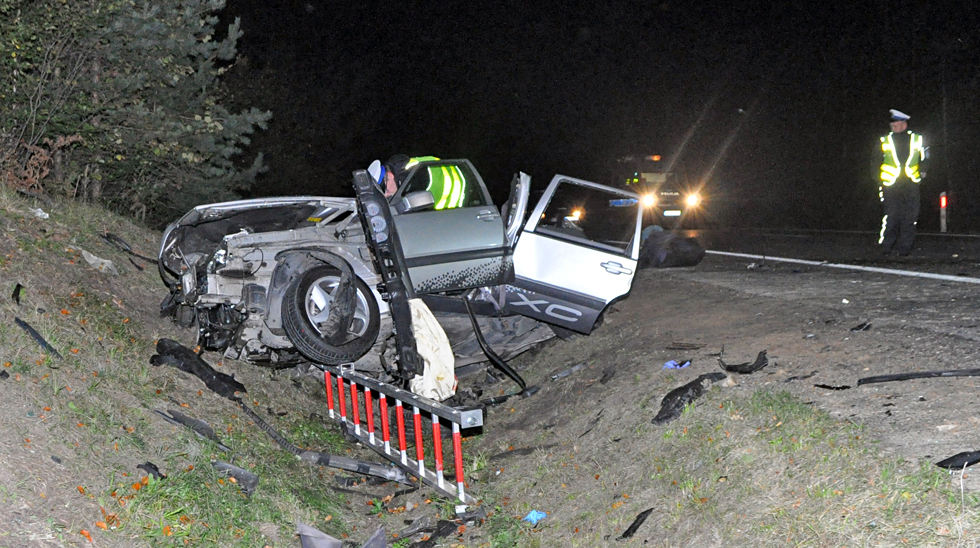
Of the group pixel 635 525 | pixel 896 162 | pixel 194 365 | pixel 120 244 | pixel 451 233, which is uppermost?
pixel 896 162

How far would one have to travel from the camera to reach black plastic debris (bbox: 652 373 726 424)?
611 centimetres

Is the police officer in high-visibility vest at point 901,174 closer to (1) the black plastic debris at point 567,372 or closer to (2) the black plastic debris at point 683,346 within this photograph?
(2) the black plastic debris at point 683,346

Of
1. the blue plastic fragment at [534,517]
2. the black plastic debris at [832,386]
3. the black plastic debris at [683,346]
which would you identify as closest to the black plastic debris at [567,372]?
the black plastic debris at [683,346]

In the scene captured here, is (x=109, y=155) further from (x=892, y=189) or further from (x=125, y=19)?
(x=892, y=189)

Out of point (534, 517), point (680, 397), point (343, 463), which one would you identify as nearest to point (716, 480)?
point (680, 397)

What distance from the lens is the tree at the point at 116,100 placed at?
10.5 m

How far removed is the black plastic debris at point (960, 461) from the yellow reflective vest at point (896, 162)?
8.10m

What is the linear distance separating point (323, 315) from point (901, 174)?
8376mm

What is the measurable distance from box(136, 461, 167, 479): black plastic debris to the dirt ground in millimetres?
2469

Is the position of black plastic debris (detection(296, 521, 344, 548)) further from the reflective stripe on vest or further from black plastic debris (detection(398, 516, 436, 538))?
the reflective stripe on vest

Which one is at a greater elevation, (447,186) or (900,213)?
(447,186)

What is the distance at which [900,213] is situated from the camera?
11797 millimetres

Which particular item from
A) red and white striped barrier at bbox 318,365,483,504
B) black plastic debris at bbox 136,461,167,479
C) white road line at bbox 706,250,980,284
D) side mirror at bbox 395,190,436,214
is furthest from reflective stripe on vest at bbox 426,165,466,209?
white road line at bbox 706,250,980,284

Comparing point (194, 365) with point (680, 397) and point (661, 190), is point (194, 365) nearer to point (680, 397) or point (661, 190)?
point (680, 397)
